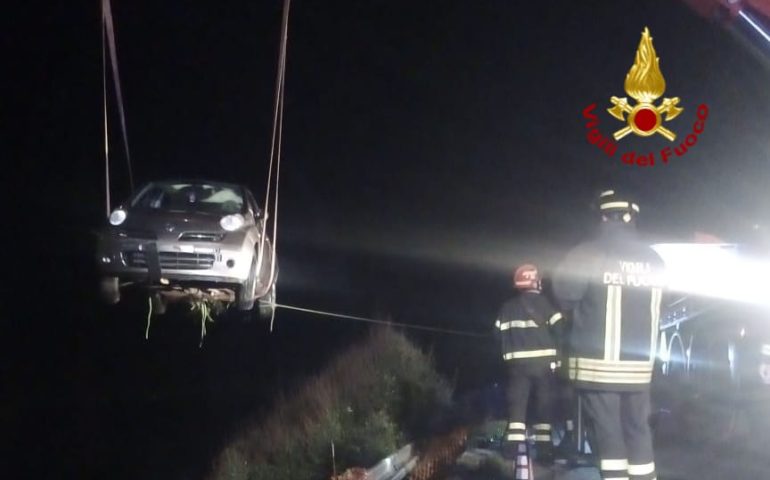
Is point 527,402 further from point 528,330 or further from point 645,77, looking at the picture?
point 645,77

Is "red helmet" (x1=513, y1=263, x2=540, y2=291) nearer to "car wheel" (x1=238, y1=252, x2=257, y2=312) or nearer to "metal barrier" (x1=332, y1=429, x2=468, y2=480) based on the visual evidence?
"metal barrier" (x1=332, y1=429, x2=468, y2=480)

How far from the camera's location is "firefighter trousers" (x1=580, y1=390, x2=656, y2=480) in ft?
20.4

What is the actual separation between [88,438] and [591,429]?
524 centimetres

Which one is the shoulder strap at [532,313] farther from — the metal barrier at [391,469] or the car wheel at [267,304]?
the car wheel at [267,304]

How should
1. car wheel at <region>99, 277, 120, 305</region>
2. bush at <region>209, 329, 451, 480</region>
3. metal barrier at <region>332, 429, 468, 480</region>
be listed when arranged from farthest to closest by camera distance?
bush at <region>209, 329, 451, 480</region> → metal barrier at <region>332, 429, 468, 480</region> → car wheel at <region>99, 277, 120, 305</region>

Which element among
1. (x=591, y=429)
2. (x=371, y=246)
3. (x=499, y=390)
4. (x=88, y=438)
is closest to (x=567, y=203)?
(x=371, y=246)

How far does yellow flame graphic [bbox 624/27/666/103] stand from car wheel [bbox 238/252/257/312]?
524 centimetres

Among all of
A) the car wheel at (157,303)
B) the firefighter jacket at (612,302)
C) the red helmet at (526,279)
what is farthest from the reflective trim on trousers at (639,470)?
the car wheel at (157,303)

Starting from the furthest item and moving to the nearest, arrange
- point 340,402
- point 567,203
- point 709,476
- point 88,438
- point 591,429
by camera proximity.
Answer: point 567,203 → point 340,402 → point 88,438 → point 709,476 → point 591,429

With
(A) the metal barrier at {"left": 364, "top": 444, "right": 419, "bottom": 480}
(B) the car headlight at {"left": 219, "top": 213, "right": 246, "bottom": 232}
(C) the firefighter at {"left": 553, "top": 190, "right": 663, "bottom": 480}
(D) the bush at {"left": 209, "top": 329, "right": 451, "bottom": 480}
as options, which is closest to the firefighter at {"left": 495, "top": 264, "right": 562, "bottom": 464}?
(A) the metal barrier at {"left": 364, "top": 444, "right": 419, "bottom": 480}

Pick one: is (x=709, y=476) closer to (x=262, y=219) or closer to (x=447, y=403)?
(x=262, y=219)

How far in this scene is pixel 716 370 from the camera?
395 inches

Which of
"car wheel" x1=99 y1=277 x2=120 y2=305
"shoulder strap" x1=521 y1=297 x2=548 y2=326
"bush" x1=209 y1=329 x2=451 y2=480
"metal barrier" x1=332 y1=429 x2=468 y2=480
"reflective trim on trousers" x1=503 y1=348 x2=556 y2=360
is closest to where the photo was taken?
"car wheel" x1=99 y1=277 x2=120 y2=305

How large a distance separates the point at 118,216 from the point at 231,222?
2.29ft
